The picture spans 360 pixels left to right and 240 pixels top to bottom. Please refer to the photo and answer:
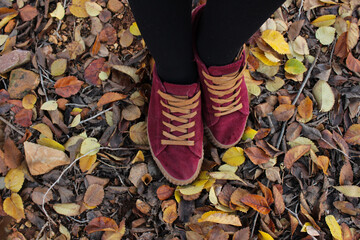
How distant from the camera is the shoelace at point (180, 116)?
0.86m

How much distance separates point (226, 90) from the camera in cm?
89

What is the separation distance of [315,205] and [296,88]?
43 cm

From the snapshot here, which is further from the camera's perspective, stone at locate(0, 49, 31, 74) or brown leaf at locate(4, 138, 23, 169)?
stone at locate(0, 49, 31, 74)

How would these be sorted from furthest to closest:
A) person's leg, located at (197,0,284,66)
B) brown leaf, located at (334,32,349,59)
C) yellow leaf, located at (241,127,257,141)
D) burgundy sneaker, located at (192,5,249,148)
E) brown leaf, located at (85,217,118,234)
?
brown leaf, located at (334,32,349,59), yellow leaf, located at (241,127,257,141), brown leaf, located at (85,217,118,234), burgundy sneaker, located at (192,5,249,148), person's leg, located at (197,0,284,66)

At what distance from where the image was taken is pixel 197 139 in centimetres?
95

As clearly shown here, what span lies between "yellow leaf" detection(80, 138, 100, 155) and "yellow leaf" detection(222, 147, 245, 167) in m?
0.44

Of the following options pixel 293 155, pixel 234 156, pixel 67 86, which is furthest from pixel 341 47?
pixel 67 86

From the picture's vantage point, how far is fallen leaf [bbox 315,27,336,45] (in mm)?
1160

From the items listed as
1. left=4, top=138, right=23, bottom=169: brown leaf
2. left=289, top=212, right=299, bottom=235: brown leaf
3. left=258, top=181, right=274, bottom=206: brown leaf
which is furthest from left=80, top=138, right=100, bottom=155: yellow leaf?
left=289, top=212, right=299, bottom=235: brown leaf

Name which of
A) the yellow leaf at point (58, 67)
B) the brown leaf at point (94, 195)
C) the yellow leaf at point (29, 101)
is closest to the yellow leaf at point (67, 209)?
the brown leaf at point (94, 195)

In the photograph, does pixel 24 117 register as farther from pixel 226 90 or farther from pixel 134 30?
pixel 226 90

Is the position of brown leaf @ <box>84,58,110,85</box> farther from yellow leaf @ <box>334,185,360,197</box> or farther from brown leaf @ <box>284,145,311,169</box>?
yellow leaf @ <box>334,185,360,197</box>

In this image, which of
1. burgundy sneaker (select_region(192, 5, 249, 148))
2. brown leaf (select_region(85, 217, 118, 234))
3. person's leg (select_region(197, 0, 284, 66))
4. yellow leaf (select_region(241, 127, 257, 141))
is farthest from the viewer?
yellow leaf (select_region(241, 127, 257, 141))

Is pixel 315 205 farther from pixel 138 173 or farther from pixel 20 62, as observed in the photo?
pixel 20 62
